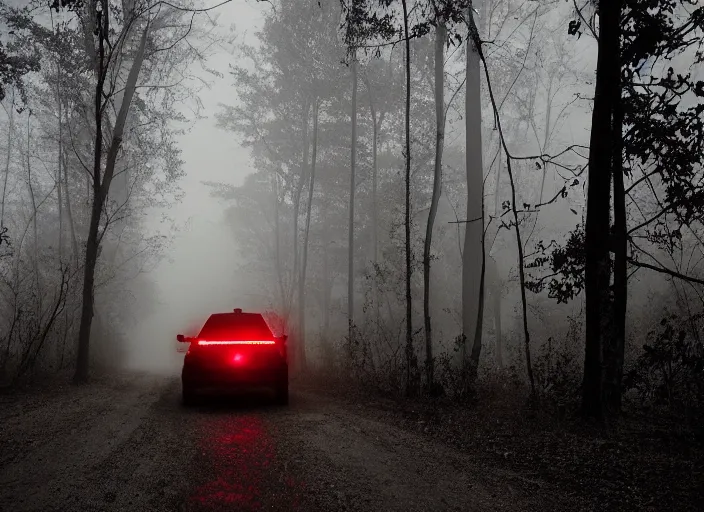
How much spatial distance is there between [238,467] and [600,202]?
5691 millimetres

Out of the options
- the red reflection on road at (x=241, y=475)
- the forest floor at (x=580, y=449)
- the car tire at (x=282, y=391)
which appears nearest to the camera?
the red reflection on road at (x=241, y=475)

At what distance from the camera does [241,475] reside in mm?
4531

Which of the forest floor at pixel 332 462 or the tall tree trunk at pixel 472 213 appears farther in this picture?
the tall tree trunk at pixel 472 213

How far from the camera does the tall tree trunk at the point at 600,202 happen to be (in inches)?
259

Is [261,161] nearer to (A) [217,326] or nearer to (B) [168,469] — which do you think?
(A) [217,326]

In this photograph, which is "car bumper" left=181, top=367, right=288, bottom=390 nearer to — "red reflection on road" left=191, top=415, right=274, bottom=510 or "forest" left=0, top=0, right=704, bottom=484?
"red reflection on road" left=191, top=415, right=274, bottom=510

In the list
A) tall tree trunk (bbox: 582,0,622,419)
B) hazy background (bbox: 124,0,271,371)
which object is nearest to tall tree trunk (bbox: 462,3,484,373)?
tall tree trunk (bbox: 582,0,622,419)

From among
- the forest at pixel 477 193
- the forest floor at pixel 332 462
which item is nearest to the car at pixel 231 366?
the forest floor at pixel 332 462

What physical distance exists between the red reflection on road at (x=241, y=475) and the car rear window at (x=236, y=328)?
2305mm

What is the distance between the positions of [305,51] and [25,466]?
66.1 ft

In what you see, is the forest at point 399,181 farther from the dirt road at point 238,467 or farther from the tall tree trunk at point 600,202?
the dirt road at point 238,467

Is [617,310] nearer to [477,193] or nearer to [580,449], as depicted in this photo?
[580,449]

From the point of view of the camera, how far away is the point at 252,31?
24.2 meters

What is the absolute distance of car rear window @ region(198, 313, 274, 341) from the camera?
866cm
